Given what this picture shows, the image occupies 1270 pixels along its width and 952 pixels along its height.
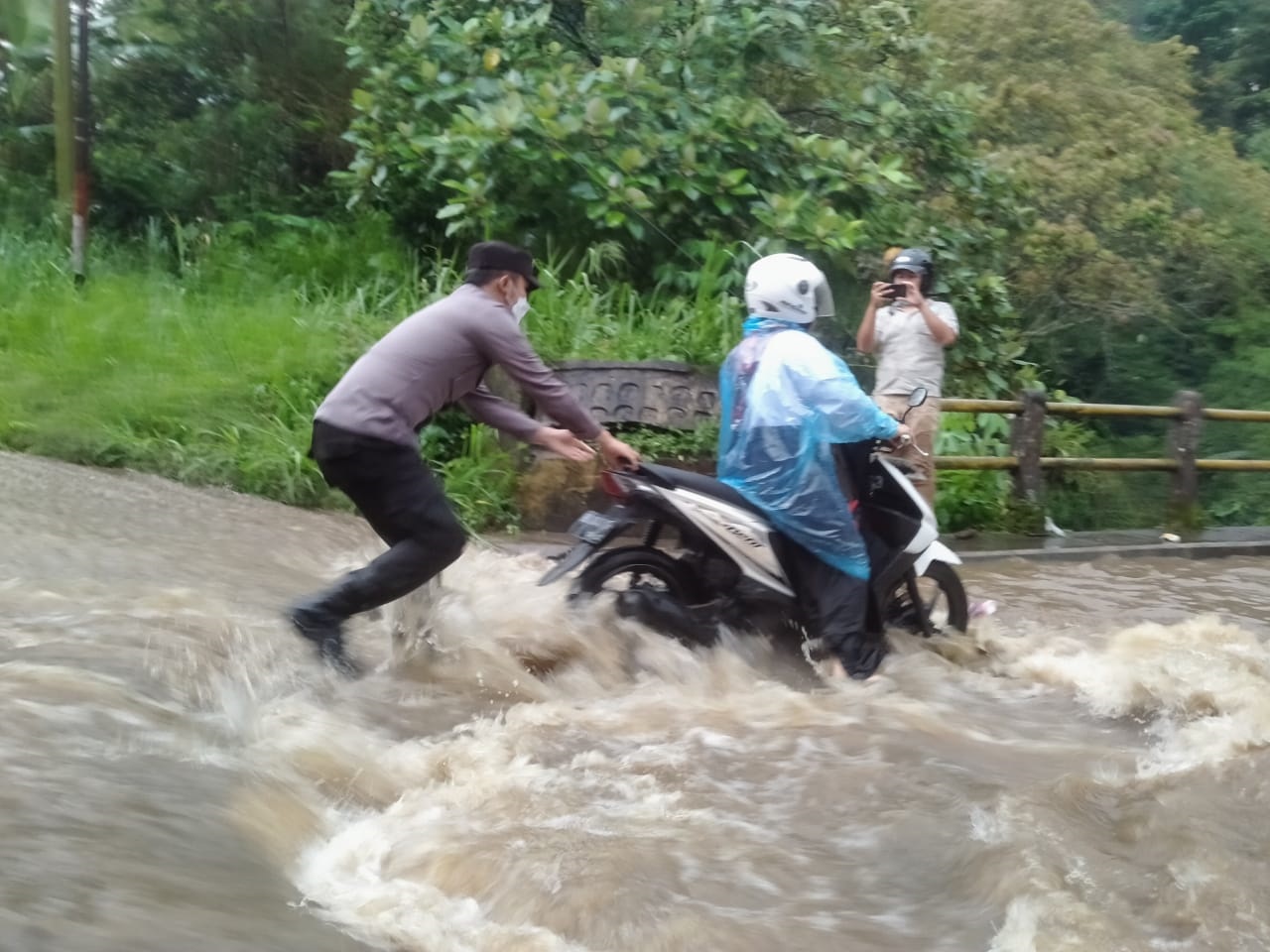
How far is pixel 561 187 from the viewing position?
1067cm

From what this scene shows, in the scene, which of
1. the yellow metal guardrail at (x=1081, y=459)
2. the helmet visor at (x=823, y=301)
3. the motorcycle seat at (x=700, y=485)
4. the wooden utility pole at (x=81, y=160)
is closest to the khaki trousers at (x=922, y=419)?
the yellow metal guardrail at (x=1081, y=459)

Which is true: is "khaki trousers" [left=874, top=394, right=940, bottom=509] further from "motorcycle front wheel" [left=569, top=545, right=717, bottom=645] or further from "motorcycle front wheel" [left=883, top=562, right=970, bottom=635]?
"motorcycle front wheel" [left=569, top=545, right=717, bottom=645]

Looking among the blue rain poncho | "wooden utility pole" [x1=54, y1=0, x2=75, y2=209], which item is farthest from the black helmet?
"wooden utility pole" [x1=54, y1=0, x2=75, y2=209]

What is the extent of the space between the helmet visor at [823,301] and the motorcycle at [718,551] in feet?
1.70

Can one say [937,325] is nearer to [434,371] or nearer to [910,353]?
[910,353]

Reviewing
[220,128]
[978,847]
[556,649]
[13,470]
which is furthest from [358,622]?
[220,128]

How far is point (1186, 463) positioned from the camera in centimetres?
1055

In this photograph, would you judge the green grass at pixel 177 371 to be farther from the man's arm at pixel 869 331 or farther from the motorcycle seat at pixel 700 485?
the motorcycle seat at pixel 700 485

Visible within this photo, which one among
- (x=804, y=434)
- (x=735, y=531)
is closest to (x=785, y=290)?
(x=804, y=434)

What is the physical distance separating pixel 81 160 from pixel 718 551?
8742mm

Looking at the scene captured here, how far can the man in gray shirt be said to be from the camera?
4.78 metres

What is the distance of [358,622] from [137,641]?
3.65ft

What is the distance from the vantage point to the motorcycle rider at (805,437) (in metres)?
5.31

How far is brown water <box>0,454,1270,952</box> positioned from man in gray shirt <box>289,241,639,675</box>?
0.37m
